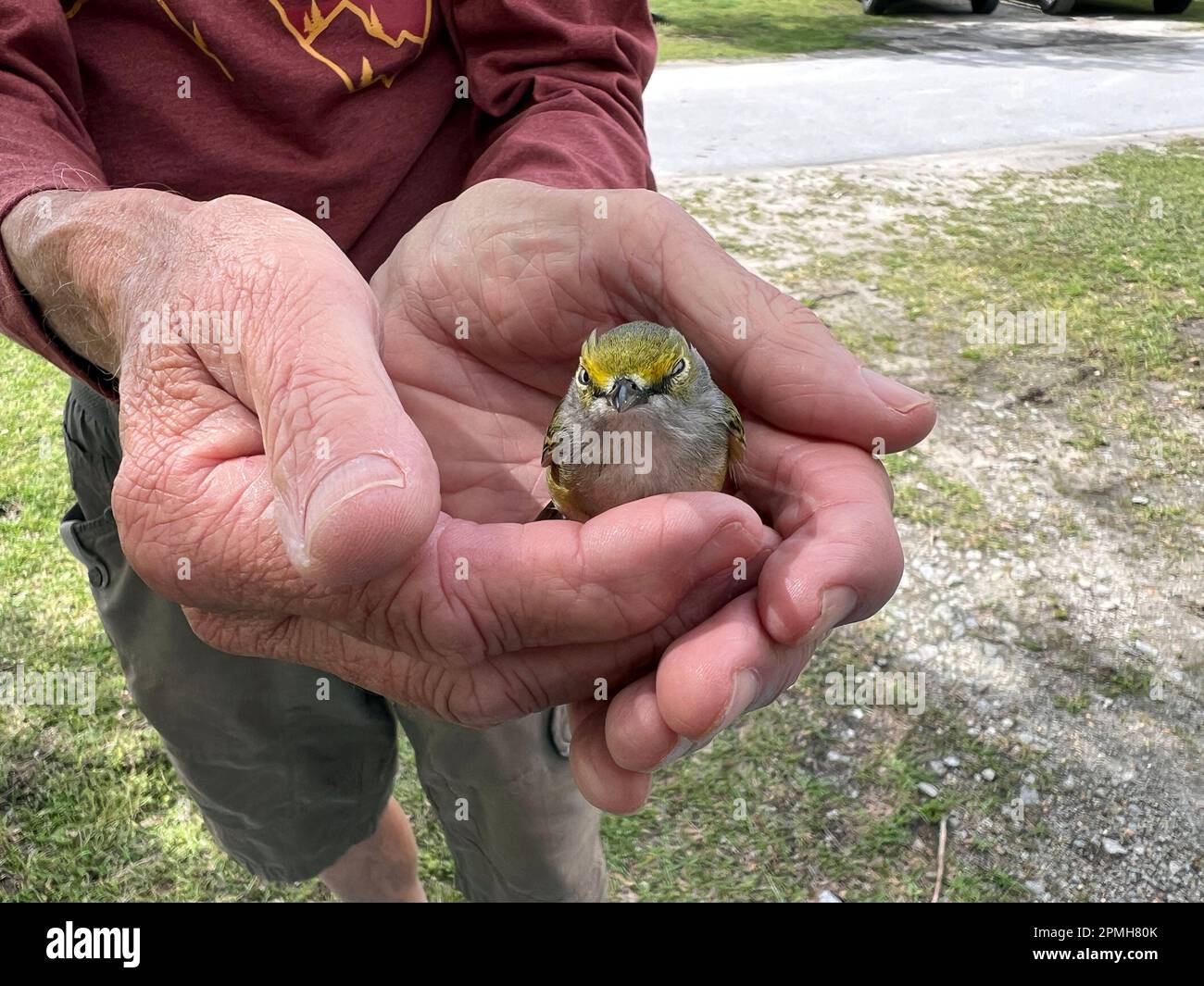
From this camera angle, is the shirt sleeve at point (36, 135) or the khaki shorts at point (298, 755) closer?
the shirt sleeve at point (36, 135)

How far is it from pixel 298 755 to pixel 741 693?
5.79 ft

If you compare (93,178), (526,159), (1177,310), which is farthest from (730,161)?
(93,178)

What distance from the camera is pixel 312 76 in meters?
2.84

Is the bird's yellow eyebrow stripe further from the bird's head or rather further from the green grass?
the green grass

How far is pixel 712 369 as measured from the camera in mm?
2904

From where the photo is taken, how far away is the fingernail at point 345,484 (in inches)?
67.3

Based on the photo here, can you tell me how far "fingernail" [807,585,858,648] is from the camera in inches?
85.7
